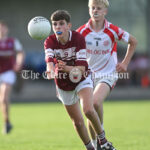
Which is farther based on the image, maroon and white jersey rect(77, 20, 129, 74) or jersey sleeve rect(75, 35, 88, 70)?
maroon and white jersey rect(77, 20, 129, 74)

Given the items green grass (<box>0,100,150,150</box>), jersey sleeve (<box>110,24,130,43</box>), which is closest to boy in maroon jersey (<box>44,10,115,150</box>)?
jersey sleeve (<box>110,24,130,43</box>)

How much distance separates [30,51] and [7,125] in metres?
17.8

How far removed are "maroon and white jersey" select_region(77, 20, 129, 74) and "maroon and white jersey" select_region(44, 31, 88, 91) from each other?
1.08 metres

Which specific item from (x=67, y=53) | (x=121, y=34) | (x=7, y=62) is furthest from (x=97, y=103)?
(x=7, y=62)

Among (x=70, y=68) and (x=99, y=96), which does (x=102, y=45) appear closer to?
Result: (x=99, y=96)

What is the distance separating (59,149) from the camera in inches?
320

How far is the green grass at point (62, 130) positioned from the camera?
28.5 feet

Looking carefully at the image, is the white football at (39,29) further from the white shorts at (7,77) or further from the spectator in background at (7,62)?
the white shorts at (7,77)

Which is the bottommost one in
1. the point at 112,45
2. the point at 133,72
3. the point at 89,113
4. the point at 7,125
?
the point at 133,72

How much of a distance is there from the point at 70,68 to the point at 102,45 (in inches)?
58.1

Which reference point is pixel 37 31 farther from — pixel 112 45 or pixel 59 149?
pixel 59 149

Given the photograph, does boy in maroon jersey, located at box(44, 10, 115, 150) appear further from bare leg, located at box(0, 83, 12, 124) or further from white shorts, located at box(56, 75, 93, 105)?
bare leg, located at box(0, 83, 12, 124)

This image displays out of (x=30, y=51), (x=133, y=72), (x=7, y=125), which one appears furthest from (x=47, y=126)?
(x=30, y=51)

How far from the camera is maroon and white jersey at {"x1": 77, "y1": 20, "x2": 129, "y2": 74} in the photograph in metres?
8.09
